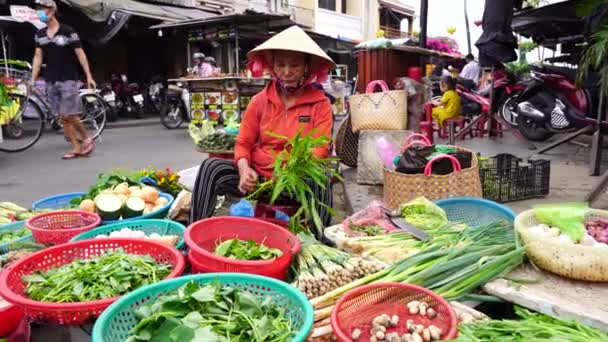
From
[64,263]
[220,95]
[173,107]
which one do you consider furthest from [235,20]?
[64,263]

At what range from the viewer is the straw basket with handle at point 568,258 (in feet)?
5.90

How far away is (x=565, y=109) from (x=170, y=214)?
15.9 ft

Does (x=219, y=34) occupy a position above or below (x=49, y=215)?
above

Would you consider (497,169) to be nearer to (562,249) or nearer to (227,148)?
(562,249)

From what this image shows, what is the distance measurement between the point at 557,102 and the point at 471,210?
3.64 m

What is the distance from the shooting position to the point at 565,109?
5492 millimetres

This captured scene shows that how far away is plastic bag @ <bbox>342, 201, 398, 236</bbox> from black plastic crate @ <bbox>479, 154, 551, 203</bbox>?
1.51 meters

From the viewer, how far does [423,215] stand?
2555mm

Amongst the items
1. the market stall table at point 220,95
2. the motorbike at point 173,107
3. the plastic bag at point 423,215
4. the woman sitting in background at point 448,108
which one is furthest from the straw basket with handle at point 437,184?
the motorbike at point 173,107

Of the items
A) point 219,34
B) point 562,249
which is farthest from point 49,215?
point 219,34

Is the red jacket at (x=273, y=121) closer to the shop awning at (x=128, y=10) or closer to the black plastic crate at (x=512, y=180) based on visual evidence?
the black plastic crate at (x=512, y=180)

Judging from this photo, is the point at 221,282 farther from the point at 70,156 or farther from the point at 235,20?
the point at 235,20

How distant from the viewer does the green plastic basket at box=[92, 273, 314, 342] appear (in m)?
1.40

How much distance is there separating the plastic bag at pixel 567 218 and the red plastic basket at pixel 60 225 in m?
2.38
